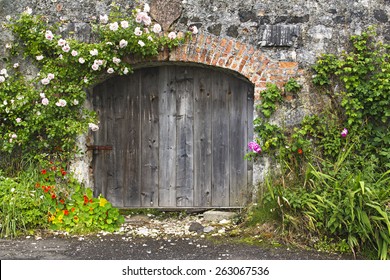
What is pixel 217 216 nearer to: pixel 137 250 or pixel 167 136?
pixel 167 136

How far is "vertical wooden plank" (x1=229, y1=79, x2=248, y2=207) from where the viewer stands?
19.9 feet

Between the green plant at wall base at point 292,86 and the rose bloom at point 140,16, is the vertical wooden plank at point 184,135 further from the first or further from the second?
the green plant at wall base at point 292,86

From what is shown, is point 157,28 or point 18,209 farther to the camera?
point 157,28

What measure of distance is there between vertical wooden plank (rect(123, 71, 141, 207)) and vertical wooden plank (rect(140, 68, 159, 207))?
2.0 inches

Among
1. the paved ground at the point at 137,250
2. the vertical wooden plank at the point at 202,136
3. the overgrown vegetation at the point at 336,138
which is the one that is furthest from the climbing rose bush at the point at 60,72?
the overgrown vegetation at the point at 336,138

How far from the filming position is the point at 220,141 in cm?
612

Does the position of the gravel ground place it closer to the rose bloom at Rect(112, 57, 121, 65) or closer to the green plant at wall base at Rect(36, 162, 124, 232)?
the green plant at wall base at Rect(36, 162, 124, 232)

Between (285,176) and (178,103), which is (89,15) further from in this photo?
(285,176)

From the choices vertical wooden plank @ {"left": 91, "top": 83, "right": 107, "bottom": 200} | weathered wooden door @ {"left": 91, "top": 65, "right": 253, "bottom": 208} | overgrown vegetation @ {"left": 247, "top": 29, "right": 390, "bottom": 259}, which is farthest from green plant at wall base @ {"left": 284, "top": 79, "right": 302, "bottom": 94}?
vertical wooden plank @ {"left": 91, "top": 83, "right": 107, "bottom": 200}

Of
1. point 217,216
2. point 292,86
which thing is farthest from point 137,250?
point 292,86

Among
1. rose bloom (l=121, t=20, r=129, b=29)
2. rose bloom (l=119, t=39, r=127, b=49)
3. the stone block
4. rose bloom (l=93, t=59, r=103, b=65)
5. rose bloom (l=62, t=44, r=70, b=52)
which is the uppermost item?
rose bloom (l=121, t=20, r=129, b=29)

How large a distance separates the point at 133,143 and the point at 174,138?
0.52 m

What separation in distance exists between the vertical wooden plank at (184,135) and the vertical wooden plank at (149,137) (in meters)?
0.28

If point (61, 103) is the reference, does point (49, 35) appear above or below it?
above
